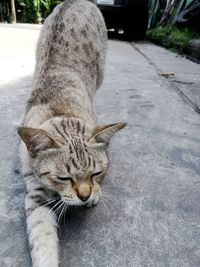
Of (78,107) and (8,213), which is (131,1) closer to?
(78,107)

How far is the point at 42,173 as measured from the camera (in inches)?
68.7

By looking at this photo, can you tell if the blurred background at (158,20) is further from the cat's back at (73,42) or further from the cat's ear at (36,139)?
the cat's ear at (36,139)

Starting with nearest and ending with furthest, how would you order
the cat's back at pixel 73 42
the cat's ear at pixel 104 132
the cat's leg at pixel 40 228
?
the cat's leg at pixel 40 228
the cat's ear at pixel 104 132
the cat's back at pixel 73 42

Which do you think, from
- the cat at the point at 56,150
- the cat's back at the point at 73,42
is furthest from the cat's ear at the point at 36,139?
the cat's back at the point at 73,42

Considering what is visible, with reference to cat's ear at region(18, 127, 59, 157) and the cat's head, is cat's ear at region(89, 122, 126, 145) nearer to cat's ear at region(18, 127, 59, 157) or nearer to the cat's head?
the cat's head

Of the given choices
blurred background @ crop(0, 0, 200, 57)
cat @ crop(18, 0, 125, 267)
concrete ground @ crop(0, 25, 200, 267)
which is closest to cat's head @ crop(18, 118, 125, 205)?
cat @ crop(18, 0, 125, 267)

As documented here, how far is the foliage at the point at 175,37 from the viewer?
7230mm

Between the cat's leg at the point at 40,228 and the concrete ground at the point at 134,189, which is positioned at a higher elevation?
the cat's leg at the point at 40,228

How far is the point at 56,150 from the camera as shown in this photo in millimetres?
1711

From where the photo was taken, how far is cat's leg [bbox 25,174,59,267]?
151 centimetres

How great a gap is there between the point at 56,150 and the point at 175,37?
21.9 feet

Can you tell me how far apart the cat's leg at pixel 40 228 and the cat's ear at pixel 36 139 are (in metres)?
0.21

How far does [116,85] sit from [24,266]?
9.39ft

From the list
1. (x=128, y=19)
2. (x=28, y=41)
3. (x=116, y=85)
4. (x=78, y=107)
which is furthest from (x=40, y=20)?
(x=78, y=107)
